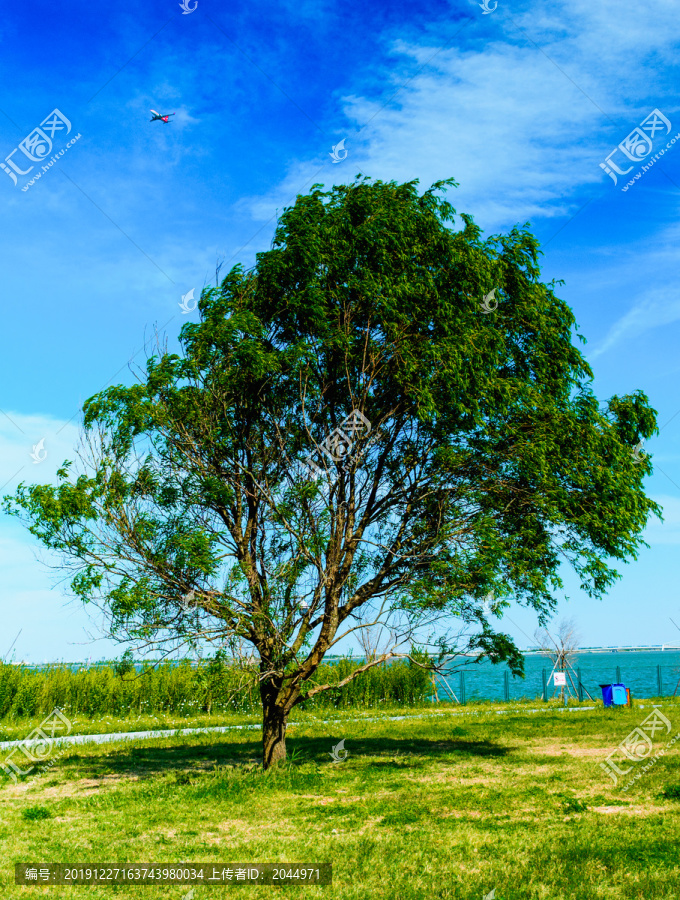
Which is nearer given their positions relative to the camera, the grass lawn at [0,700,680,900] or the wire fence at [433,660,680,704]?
the grass lawn at [0,700,680,900]

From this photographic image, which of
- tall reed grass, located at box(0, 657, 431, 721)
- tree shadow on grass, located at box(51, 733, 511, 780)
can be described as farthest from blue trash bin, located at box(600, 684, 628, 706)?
tree shadow on grass, located at box(51, 733, 511, 780)

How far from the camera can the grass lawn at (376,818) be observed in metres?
7.11

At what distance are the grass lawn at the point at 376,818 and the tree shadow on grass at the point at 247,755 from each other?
7cm

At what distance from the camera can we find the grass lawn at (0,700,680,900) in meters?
7.11

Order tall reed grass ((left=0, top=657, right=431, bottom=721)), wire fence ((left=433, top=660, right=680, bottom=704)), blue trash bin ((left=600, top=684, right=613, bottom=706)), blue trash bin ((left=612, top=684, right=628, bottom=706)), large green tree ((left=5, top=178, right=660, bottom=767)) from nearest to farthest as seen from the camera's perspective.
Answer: large green tree ((left=5, top=178, right=660, bottom=767)) → tall reed grass ((left=0, top=657, right=431, bottom=721)) → blue trash bin ((left=612, top=684, right=628, bottom=706)) → blue trash bin ((left=600, top=684, right=613, bottom=706)) → wire fence ((left=433, top=660, right=680, bottom=704))

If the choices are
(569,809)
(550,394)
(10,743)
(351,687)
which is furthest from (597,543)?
(351,687)

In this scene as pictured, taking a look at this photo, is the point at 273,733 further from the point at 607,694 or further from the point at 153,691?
the point at 607,694

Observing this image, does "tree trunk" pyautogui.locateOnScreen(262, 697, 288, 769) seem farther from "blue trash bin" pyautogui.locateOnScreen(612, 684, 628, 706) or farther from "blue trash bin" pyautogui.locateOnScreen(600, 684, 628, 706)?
"blue trash bin" pyautogui.locateOnScreen(612, 684, 628, 706)

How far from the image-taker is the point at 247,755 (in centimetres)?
1652

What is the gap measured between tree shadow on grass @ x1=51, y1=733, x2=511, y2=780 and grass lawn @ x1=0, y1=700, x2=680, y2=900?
0.07 m

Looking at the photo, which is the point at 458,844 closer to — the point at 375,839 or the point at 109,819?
the point at 375,839

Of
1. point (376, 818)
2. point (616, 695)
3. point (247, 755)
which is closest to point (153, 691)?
point (247, 755)

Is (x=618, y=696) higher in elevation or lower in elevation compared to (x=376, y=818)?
lower

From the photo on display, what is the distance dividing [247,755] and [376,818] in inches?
288
